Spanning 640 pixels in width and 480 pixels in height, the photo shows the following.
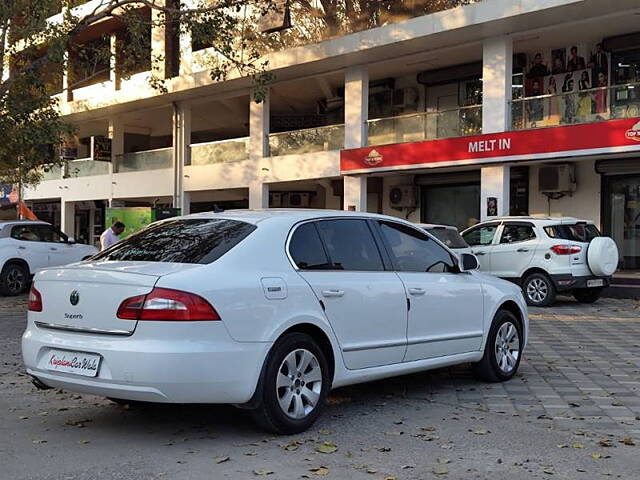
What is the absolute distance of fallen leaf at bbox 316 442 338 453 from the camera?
15.8ft

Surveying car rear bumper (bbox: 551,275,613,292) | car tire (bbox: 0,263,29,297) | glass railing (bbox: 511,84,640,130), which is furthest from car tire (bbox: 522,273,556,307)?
car tire (bbox: 0,263,29,297)

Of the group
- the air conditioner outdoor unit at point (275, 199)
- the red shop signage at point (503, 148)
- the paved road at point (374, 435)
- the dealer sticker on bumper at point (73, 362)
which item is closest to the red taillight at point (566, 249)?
the red shop signage at point (503, 148)

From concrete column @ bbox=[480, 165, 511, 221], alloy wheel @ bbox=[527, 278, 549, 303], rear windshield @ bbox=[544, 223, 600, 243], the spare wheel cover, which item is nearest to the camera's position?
the spare wheel cover

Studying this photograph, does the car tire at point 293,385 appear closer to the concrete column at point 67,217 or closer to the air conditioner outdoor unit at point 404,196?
the air conditioner outdoor unit at point 404,196

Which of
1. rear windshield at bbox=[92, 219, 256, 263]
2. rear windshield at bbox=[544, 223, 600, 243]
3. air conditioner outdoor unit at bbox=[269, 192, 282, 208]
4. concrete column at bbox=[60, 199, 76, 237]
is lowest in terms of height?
rear windshield at bbox=[92, 219, 256, 263]

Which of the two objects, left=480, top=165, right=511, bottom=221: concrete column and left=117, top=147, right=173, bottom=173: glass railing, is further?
left=117, top=147, right=173, bottom=173: glass railing

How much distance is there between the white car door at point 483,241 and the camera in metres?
15.0

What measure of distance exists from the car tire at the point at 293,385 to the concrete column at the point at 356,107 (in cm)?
1710

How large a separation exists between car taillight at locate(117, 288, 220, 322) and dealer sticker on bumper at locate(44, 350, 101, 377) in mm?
424

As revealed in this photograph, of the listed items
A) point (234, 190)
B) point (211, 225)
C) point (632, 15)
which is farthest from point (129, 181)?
point (211, 225)

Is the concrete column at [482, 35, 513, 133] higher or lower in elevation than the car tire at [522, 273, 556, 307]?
higher

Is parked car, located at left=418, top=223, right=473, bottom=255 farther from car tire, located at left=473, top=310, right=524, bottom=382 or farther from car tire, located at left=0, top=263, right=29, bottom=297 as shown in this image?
car tire, located at left=0, top=263, right=29, bottom=297

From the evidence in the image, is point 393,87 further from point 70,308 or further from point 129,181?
point 70,308

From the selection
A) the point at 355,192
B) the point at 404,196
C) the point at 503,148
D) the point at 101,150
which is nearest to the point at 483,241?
the point at 503,148
